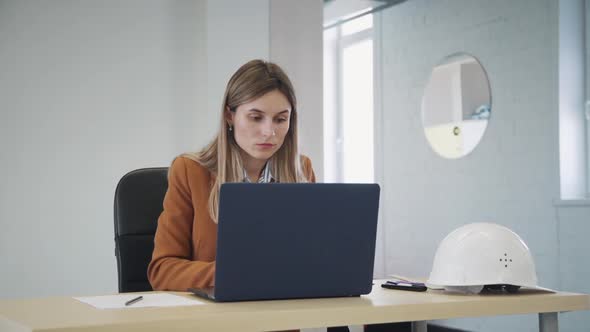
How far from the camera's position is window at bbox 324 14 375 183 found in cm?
573

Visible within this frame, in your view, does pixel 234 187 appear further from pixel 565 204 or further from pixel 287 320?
pixel 565 204

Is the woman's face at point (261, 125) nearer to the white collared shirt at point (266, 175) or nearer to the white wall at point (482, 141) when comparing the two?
the white collared shirt at point (266, 175)

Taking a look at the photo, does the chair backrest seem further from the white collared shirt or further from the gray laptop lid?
the gray laptop lid

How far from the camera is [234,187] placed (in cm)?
119

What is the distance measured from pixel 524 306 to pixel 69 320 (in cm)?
82

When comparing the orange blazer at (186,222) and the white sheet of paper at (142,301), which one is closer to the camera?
the white sheet of paper at (142,301)

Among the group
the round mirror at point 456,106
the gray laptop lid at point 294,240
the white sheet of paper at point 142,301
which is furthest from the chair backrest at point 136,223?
the round mirror at point 456,106

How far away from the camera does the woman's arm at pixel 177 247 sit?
59.1 inches

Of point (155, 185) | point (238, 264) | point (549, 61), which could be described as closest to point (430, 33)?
point (549, 61)

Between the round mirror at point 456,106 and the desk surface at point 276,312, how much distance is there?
3.09 m

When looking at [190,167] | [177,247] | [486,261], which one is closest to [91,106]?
[190,167]

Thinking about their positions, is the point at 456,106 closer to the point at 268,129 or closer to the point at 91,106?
the point at 91,106

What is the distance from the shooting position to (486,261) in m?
1.37

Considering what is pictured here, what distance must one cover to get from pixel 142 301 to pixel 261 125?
0.68m
